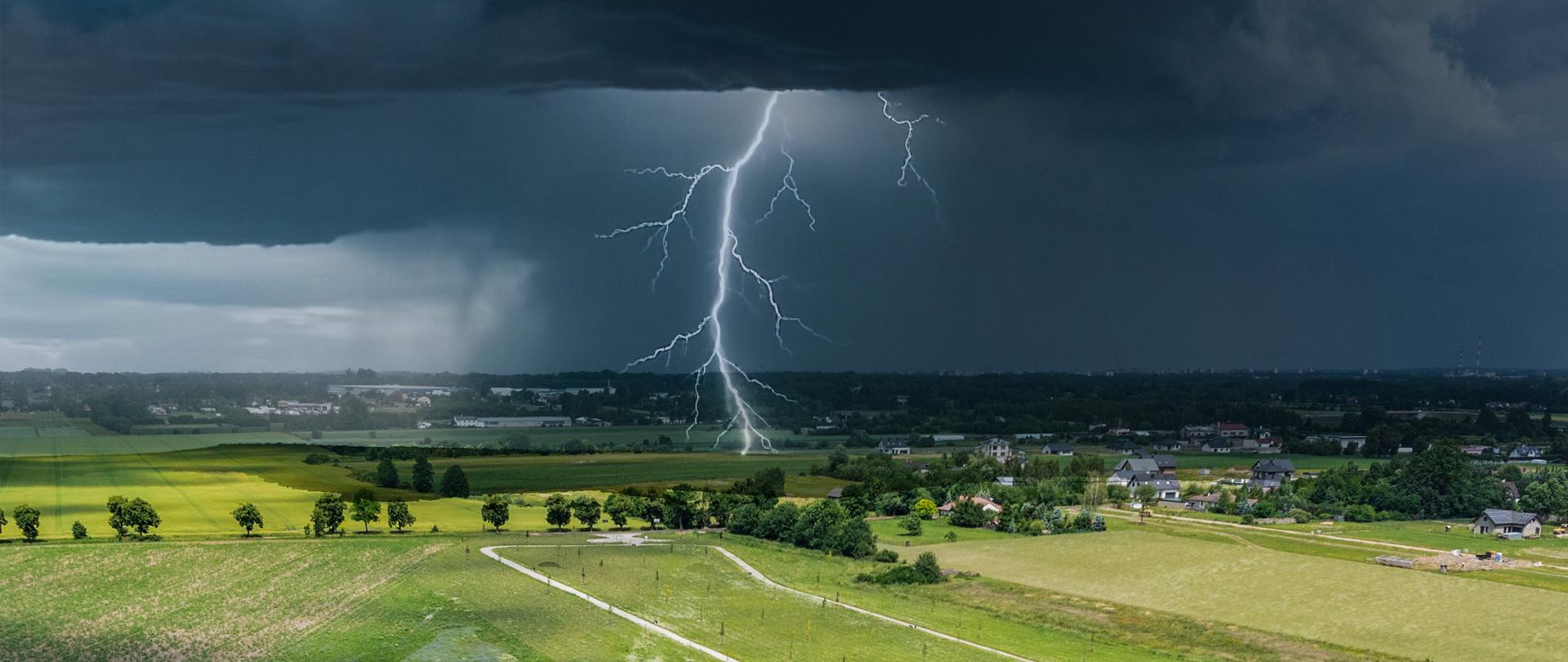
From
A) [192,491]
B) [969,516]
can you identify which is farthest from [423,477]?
[969,516]

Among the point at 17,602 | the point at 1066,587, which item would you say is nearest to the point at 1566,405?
the point at 1066,587

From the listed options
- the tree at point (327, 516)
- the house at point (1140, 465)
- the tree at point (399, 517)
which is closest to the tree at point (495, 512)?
the tree at point (399, 517)

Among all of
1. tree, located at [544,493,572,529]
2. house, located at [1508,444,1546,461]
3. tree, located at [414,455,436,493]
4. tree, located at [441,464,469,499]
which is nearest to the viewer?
tree, located at [544,493,572,529]

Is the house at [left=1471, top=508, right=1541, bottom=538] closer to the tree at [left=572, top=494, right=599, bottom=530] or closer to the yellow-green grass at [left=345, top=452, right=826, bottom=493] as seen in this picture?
the yellow-green grass at [left=345, top=452, right=826, bottom=493]

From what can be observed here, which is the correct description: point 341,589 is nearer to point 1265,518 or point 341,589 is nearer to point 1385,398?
point 1265,518

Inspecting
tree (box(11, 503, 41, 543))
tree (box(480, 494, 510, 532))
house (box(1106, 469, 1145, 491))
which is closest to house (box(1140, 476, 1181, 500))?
house (box(1106, 469, 1145, 491))

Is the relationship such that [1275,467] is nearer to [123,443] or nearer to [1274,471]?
[1274,471]
